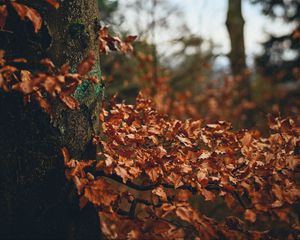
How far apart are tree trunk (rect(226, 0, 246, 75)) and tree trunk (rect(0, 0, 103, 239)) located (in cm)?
658

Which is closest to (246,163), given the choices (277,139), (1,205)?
(277,139)

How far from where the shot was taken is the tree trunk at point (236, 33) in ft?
26.6

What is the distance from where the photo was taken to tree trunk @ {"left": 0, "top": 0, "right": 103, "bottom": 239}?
6.64 ft

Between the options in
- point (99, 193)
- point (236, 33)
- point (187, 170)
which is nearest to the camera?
point (99, 193)

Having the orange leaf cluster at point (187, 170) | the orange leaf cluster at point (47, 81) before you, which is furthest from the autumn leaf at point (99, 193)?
the orange leaf cluster at point (47, 81)

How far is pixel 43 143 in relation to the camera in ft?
6.85

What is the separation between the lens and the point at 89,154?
2.31m

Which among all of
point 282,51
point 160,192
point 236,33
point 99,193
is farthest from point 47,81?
point 282,51

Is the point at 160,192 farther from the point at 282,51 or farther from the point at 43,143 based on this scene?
the point at 282,51

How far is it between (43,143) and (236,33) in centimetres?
707

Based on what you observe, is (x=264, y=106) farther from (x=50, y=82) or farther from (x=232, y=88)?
(x=50, y=82)

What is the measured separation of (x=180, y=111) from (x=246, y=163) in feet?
23.0

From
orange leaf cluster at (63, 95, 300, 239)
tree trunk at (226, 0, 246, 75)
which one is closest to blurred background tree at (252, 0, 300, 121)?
tree trunk at (226, 0, 246, 75)

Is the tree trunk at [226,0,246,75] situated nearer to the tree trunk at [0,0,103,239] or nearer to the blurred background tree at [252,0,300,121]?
the blurred background tree at [252,0,300,121]
